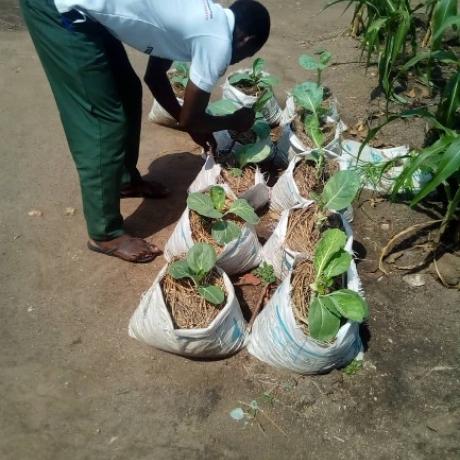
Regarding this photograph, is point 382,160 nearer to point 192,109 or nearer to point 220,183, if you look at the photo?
point 220,183

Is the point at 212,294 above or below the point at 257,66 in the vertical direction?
below

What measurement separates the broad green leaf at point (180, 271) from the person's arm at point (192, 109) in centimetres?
64

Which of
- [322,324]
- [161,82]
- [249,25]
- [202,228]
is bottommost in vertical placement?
[202,228]

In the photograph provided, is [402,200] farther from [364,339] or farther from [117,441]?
[117,441]

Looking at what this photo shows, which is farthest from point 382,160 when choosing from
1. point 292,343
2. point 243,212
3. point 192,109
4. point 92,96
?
point 92,96

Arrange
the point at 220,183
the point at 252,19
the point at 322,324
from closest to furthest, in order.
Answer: the point at 322,324, the point at 252,19, the point at 220,183

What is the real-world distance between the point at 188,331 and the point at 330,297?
578 mm

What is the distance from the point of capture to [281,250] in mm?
2311

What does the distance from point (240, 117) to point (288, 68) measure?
1.96 metres

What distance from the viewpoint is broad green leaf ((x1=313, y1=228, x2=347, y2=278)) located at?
1.99m

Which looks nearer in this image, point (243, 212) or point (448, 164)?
point (448, 164)

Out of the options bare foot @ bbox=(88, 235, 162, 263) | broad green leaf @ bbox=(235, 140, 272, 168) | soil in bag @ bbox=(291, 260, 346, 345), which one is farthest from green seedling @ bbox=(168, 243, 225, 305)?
broad green leaf @ bbox=(235, 140, 272, 168)

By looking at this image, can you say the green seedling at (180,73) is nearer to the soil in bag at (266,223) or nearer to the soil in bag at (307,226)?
the soil in bag at (266,223)

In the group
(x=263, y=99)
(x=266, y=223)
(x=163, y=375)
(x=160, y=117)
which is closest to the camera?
(x=163, y=375)
